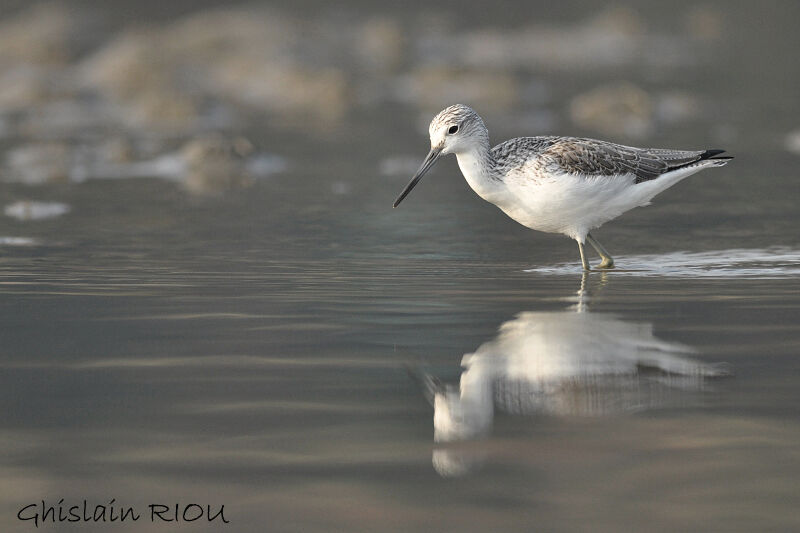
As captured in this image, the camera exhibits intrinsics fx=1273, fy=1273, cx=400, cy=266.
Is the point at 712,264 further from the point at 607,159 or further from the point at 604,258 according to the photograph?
the point at 607,159

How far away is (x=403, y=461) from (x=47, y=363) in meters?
2.78

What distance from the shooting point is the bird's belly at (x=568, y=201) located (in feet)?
35.7

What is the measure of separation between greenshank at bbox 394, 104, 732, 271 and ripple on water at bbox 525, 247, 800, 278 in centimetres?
31

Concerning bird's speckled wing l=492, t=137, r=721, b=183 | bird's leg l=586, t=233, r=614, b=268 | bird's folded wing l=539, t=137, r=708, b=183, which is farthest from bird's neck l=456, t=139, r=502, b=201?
bird's leg l=586, t=233, r=614, b=268

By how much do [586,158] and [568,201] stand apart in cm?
42

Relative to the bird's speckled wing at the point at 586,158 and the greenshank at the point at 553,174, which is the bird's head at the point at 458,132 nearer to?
the greenshank at the point at 553,174

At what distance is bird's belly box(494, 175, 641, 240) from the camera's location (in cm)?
1088

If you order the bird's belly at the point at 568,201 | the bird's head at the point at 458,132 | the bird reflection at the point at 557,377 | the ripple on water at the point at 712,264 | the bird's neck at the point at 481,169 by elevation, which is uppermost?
the bird's head at the point at 458,132

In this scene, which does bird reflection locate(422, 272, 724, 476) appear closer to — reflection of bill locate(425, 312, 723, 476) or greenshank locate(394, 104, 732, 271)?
reflection of bill locate(425, 312, 723, 476)

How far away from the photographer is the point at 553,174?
426 inches

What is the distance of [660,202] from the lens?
16.3 m

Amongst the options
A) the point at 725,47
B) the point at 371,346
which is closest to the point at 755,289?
the point at 371,346

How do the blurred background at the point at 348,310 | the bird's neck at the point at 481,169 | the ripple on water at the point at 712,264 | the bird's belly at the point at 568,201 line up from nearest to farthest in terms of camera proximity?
1. the blurred background at the point at 348,310
2. the ripple on water at the point at 712,264
3. the bird's belly at the point at 568,201
4. the bird's neck at the point at 481,169

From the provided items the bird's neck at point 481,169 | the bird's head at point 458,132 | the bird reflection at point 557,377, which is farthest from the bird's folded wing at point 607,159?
the bird reflection at point 557,377
